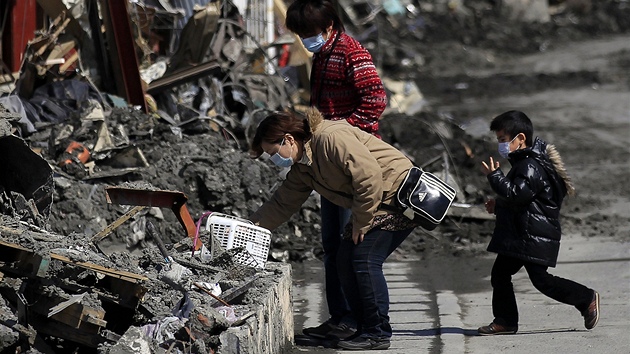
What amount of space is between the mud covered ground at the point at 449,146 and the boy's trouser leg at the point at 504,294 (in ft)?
7.63

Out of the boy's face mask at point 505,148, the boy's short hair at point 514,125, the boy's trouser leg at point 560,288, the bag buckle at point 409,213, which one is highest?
the boy's short hair at point 514,125

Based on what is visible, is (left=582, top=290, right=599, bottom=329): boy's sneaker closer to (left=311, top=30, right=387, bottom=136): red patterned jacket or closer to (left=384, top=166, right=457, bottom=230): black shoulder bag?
(left=384, top=166, right=457, bottom=230): black shoulder bag

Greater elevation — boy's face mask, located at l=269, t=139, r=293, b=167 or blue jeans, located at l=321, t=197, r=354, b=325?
boy's face mask, located at l=269, t=139, r=293, b=167

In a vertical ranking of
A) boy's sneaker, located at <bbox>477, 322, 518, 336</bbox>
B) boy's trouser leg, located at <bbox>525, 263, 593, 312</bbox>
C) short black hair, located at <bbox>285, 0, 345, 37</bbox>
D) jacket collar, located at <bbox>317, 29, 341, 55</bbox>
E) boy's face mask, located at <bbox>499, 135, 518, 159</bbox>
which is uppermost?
short black hair, located at <bbox>285, 0, 345, 37</bbox>

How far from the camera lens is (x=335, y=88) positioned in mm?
6113

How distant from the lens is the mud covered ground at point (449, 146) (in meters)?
8.02

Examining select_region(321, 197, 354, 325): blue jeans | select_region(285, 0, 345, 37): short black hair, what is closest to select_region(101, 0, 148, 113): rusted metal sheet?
select_region(285, 0, 345, 37): short black hair

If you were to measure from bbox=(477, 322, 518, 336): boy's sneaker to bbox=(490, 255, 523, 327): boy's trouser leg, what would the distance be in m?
0.02

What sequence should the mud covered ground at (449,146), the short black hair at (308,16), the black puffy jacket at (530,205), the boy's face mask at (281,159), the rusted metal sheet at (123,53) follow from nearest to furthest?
the boy's face mask at (281,159) → the black puffy jacket at (530,205) → the short black hair at (308,16) → the mud covered ground at (449,146) → the rusted metal sheet at (123,53)

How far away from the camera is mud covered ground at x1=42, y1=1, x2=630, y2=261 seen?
802cm

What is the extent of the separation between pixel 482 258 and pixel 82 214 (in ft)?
10.9

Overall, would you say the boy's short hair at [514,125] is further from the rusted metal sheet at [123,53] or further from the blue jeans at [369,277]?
the rusted metal sheet at [123,53]

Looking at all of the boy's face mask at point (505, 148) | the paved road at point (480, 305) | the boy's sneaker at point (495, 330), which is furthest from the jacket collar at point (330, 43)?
the boy's sneaker at point (495, 330)

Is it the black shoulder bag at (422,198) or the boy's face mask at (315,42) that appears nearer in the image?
the black shoulder bag at (422,198)
